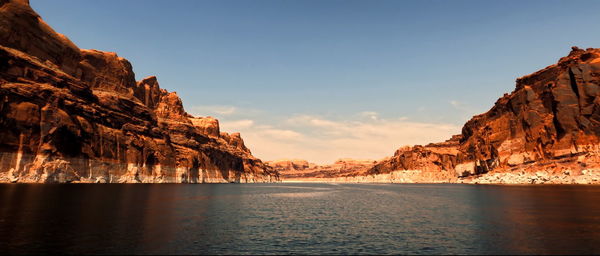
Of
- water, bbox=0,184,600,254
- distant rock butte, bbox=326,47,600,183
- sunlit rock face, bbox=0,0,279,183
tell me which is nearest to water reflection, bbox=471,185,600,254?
water, bbox=0,184,600,254

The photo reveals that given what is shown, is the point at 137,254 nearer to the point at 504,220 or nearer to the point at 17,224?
the point at 17,224

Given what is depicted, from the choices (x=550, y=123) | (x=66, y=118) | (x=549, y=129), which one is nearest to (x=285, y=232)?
(x=66, y=118)

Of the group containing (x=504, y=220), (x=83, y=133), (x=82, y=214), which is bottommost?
(x=504, y=220)

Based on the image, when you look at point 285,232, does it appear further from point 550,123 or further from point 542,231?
point 550,123

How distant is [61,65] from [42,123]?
4425cm

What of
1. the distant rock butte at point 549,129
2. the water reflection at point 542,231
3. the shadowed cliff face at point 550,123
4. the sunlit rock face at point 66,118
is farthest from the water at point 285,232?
the shadowed cliff face at point 550,123

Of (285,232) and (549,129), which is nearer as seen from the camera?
(285,232)

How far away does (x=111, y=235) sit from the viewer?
2400 centimetres

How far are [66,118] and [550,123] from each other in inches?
6580

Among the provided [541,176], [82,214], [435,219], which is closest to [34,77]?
[82,214]

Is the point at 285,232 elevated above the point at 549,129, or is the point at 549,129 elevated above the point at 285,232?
the point at 549,129

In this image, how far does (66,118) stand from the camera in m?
95.4

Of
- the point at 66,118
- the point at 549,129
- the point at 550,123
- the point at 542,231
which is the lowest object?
the point at 542,231

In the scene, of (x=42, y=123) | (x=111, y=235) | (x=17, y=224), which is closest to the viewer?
(x=111, y=235)
